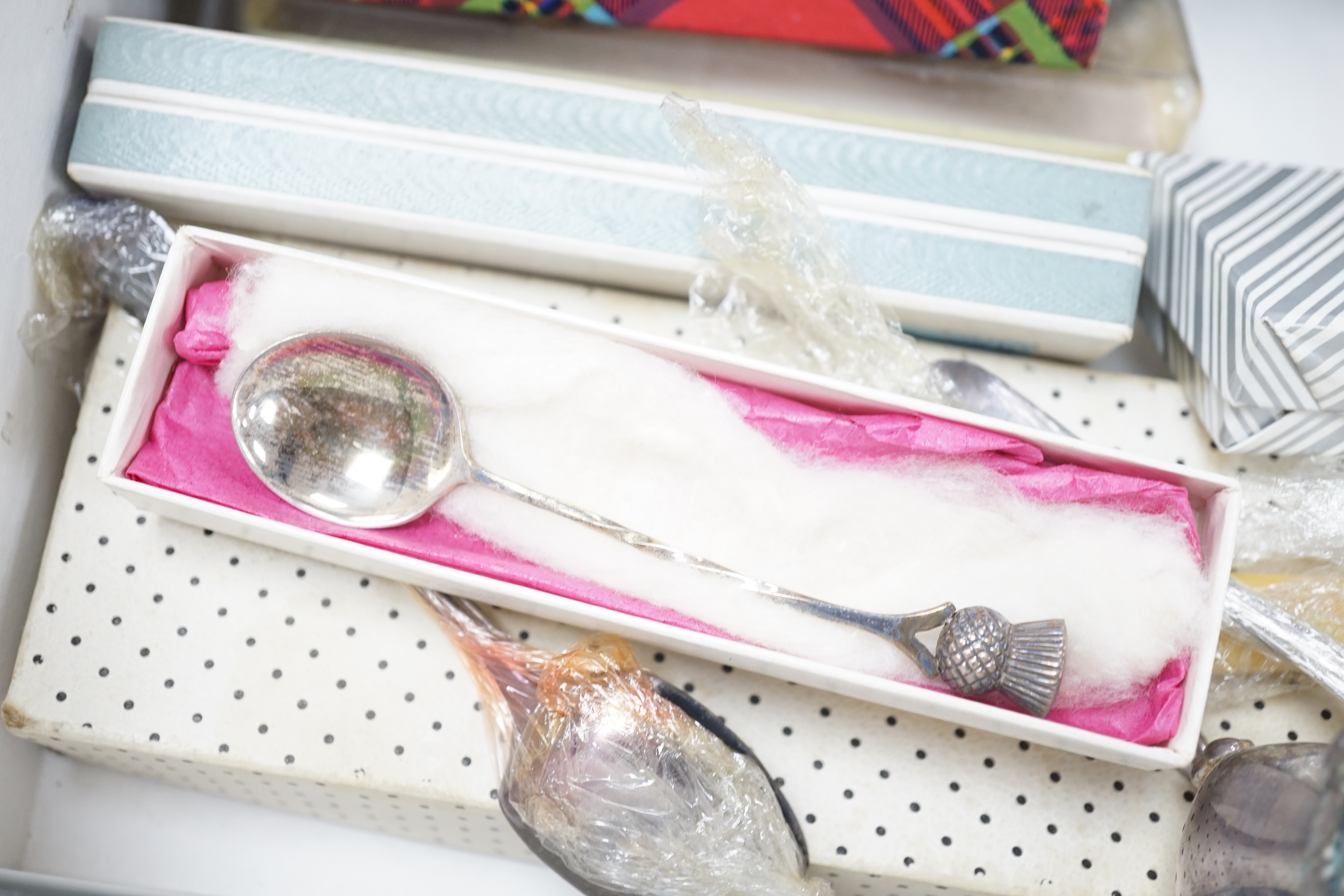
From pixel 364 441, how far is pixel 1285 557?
774 millimetres

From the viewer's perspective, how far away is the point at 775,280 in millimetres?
845

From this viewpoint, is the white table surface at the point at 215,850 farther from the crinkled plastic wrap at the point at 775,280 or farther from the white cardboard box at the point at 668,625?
the crinkled plastic wrap at the point at 775,280

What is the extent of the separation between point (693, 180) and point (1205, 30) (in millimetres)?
650

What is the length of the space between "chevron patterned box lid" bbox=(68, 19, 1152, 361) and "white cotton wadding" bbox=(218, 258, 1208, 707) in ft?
0.39

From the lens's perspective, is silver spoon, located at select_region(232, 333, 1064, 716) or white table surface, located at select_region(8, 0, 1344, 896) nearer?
silver spoon, located at select_region(232, 333, 1064, 716)

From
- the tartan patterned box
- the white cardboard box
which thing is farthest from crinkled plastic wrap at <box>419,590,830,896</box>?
the tartan patterned box

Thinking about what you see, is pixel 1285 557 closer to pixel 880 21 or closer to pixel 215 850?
pixel 880 21

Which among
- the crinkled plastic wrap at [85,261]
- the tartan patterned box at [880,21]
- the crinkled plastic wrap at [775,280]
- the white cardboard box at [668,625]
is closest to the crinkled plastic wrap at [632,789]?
the white cardboard box at [668,625]

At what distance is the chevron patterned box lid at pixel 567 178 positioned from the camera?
0.83 m

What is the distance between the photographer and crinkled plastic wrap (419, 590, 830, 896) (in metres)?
0.72

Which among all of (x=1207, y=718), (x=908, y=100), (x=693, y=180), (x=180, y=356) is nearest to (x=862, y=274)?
(x=693, y=180)

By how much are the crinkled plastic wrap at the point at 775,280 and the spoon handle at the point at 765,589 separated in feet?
0.69

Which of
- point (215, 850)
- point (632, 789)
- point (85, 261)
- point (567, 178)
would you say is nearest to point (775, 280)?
point (567, 178)

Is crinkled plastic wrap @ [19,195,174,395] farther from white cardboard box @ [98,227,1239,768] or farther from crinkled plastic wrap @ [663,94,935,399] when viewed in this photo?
crinkled plastic wrap @ [663,94,935,399]
